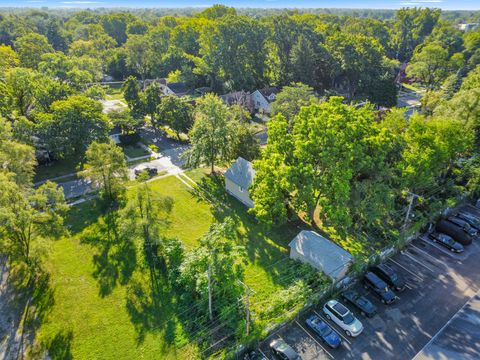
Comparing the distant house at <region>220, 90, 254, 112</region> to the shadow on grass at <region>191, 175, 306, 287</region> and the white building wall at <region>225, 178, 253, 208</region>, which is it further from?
the white building wall at <region>225, 178, 253, 208</region>

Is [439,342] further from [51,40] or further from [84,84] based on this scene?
[51,40]

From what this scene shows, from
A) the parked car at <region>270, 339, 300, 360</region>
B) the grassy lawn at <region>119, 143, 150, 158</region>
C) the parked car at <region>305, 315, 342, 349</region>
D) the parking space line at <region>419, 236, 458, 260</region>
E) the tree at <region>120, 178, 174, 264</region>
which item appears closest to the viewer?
the parked car at <region>270, 339, 300, 360</region>

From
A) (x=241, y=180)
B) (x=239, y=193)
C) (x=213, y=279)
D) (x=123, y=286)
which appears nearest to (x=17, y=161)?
(x=123, y=286)

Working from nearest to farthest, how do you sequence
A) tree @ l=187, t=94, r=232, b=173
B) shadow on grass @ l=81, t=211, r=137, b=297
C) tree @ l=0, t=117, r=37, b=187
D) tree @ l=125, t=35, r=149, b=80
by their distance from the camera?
shadow on grass @ l=81, t=211, r=137, b=297, tree @ l=0, t=117, r=37, b=187, tree @ l=187, t=94, r=232, b=173, tree @ l=125, t=35, r=149, b=80

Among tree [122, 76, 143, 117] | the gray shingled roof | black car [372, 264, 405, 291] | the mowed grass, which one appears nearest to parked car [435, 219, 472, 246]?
black car [372, 264, 405, 291]

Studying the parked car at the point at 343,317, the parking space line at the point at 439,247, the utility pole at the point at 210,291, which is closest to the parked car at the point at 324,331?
the parked car at the point at 343,317

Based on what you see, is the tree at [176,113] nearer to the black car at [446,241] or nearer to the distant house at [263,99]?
the distant house at [263,99]
